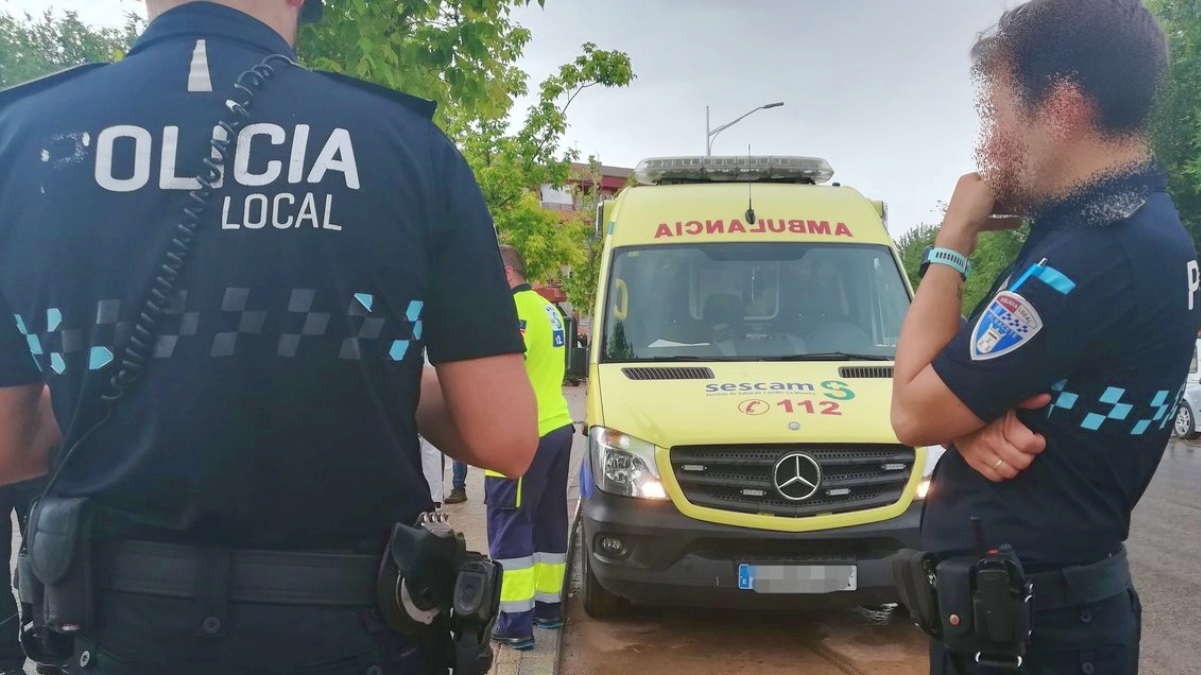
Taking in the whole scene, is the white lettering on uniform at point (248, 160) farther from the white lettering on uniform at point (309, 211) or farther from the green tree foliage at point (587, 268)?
the green tree foliage at point (587, 268)

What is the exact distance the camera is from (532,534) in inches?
187

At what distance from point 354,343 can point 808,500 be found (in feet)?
10.9

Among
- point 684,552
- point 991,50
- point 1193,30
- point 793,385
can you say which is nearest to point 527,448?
point 991,50

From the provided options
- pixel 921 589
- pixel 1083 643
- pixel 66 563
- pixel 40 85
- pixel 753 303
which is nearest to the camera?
pixel 66 563

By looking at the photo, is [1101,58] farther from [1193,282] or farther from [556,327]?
[556,327]

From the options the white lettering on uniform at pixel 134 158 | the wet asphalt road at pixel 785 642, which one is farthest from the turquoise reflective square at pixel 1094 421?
the wet asphalt road at pixel 785 642

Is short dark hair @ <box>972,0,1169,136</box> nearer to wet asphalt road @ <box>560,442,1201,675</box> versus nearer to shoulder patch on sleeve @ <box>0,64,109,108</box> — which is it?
shoulder patch on sleeve @ <box>0,64,109,108</box>

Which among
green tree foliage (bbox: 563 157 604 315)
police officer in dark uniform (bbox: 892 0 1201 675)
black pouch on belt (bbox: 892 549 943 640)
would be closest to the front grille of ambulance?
black pouch on belt (bbox: 892 549 943 640)

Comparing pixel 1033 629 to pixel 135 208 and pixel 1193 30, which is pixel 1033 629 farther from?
pixel 1193 30

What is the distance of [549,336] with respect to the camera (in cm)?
491

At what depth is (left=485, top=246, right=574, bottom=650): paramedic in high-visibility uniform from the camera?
450 cm

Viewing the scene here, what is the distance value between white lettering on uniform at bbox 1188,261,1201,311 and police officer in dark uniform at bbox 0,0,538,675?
1542 mm

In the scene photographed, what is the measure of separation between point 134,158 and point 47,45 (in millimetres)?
38854

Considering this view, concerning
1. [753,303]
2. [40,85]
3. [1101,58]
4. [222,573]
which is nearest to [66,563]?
[222,573]
